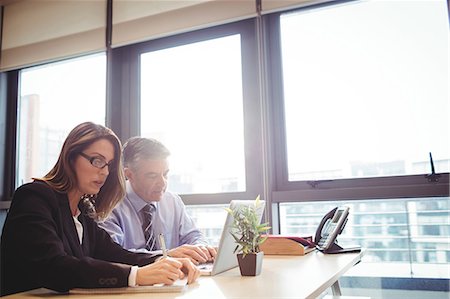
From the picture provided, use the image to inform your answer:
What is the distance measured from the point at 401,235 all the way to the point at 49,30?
302 cm

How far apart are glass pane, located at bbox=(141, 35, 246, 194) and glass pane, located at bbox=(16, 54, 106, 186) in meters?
0.44

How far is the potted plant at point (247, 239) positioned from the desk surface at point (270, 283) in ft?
0.11

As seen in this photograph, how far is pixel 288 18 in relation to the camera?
9.39ft

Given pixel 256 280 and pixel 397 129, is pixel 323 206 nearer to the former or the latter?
pixel 397 129

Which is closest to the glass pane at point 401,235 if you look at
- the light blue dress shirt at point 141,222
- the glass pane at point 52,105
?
the light blue dress shirt at point 141,222

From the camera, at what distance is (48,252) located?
1205 millimetres

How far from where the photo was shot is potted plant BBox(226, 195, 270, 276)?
1.35 meters

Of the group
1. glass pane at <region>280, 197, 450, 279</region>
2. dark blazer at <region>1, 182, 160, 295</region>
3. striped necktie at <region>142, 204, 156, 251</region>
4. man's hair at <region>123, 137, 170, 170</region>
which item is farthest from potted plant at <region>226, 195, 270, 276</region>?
glass pane at <region>280, 197, 450, 279</region>

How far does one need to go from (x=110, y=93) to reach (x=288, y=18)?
1421 mm

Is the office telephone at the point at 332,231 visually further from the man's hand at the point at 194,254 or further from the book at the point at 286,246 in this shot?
the man's hand at the point at 194,254

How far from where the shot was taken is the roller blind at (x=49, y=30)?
333 centimetres

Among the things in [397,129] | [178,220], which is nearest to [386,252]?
[397,129]

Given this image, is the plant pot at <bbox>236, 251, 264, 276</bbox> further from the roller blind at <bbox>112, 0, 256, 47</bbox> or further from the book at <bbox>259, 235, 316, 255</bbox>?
the roller blind at <bbox>112, 0, 256, 47</bbox>

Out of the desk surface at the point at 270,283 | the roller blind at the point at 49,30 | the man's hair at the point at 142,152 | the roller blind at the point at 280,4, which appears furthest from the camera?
the roller blind at the point at 49,30
